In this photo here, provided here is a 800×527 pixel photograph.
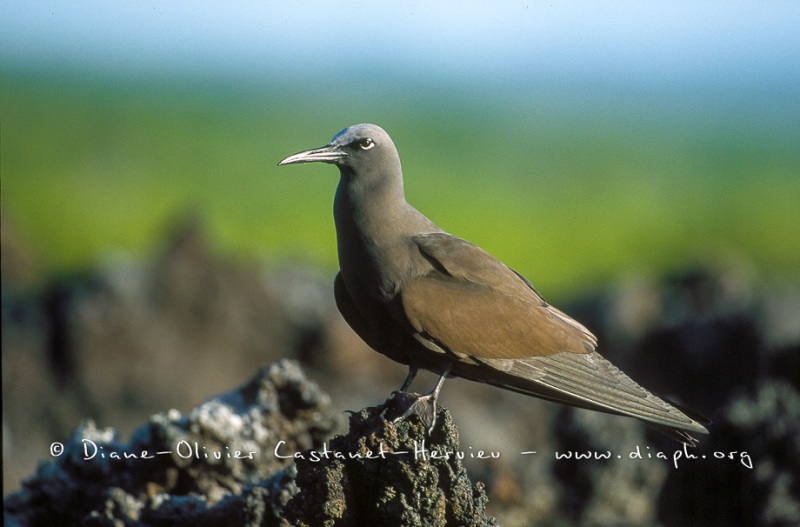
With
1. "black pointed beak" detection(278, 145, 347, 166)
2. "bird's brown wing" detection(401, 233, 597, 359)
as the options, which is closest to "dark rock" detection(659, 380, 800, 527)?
"bird's brown wing" detection(401, 233, 597, 359)

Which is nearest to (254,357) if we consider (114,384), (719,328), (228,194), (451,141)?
(114,384)

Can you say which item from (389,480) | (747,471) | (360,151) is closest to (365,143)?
(360,151)

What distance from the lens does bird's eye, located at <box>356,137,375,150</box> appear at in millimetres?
5508

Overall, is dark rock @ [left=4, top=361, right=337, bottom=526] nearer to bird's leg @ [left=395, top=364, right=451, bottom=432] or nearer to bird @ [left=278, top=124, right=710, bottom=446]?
bird @ [left=278, top=124, right=710, bottom=446]

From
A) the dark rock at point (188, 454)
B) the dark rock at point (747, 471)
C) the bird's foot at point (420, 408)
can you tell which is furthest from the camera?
the dark rock at point (747, 471)

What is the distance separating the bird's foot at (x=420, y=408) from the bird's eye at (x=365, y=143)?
139cm

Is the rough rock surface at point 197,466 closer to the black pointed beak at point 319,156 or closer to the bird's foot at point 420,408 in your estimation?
the bird's foot at point 420,408

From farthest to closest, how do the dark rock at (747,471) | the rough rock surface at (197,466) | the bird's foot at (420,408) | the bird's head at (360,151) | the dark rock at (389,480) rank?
1. the dark rock at (747,471)
2. the rough rock surface at (197,466)
3. the bird's head at (360,151)
4. the bird's foot at (420,408)
5. the dark rock at (389,480)

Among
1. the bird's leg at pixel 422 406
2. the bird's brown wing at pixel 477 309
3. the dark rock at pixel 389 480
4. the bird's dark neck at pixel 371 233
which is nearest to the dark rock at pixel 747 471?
the bird's brown wing at pixel 477 309

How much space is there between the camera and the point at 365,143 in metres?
5.52

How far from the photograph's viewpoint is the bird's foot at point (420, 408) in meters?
5.22

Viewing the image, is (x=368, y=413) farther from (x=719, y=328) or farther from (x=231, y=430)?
(x=719, y=328)

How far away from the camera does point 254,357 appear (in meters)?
13.2

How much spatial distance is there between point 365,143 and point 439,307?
3.31 ft
